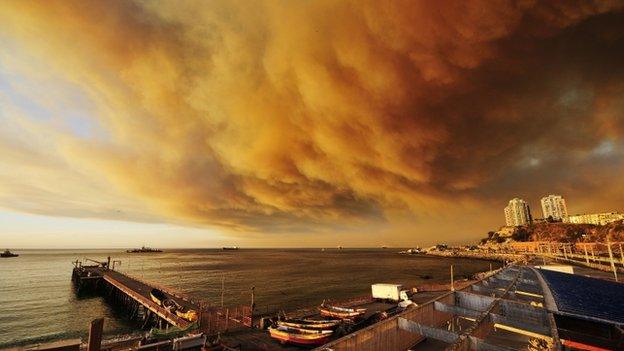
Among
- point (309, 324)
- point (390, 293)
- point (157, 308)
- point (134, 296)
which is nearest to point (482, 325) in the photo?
point (309, 324)

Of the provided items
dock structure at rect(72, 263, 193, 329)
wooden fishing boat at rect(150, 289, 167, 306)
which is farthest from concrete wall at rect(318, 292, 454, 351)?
wooden fishing boat at rect(150, 289, 167, 306)

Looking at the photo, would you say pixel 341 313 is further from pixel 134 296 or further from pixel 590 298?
pixel 134 296

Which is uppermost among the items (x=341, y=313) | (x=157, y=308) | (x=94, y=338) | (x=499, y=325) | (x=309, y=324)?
(x=499, y=325)

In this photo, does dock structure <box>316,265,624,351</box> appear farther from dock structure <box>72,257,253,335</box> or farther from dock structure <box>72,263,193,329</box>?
dock structure <box>72,263,193,329</box>

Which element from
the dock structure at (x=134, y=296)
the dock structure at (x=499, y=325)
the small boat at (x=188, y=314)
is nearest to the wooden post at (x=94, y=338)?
the dock structure at (x=134, y=296)

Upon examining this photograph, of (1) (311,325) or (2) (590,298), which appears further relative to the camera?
(1) (311,325)

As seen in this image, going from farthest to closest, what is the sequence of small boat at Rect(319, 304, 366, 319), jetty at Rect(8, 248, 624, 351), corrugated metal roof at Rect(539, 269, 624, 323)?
small boat at Rect(319, 304, 366, 319), corrugated metal roof at Rect(539, 269, 624, 323), jetty at Rect(8, 248, 624, 351)

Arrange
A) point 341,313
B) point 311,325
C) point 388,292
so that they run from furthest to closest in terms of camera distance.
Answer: point 388,292 < point 341,313 < point 311,325
